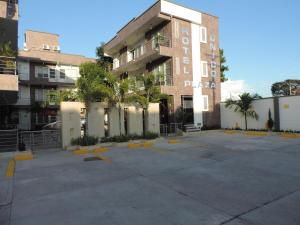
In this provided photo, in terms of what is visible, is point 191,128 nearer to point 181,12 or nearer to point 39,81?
point 181,12

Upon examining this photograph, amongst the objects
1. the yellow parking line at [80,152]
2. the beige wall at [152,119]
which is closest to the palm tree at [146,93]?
the beige wall at [152,119]

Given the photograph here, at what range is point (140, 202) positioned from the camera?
5.26 metres

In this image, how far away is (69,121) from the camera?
572 inches

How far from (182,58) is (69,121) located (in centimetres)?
1324

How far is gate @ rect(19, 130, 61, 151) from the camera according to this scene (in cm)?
1419

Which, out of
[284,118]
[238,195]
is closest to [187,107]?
[284,118]

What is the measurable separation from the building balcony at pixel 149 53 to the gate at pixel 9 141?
45.2 ft

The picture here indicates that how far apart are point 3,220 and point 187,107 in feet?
66.8

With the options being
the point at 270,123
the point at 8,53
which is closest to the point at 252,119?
the point at 270,123

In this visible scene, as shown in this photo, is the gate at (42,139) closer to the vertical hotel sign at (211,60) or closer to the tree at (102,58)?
the vertical hotel sign at (211,60)

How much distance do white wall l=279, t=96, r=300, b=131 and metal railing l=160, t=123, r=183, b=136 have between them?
342 inches

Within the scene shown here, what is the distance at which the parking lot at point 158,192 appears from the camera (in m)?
4.48

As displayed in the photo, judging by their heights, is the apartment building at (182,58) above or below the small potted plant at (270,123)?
above

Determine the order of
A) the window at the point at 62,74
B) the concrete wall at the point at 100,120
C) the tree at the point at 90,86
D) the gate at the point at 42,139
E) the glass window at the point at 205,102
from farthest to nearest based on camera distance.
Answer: the window at the point at 62,74
the glass window at the point at 205,102
the tree at the point at 90,86
the concrete wall at the point at 100,120
the gate at the point at 42,139
